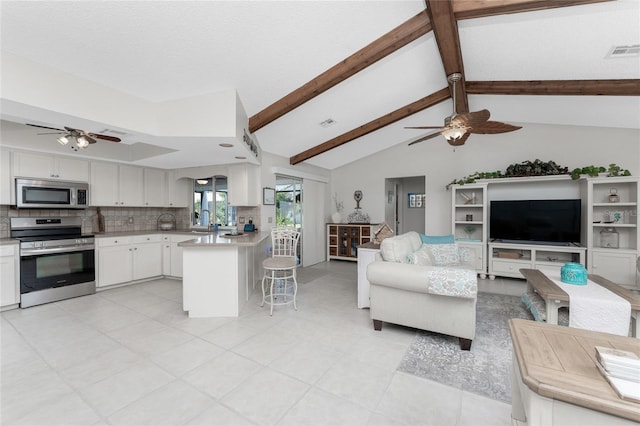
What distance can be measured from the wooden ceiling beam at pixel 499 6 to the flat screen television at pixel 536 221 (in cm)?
354

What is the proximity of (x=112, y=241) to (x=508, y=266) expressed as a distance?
6.81 m

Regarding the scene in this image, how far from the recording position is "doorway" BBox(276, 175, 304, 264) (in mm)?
5879

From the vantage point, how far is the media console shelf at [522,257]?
15.5ft

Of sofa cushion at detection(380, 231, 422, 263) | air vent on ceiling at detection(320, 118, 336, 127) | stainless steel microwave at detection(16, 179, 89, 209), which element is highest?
air vent on ceiling at detection(320, 118, 336, 127)

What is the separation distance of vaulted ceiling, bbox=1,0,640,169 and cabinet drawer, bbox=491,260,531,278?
103 inches

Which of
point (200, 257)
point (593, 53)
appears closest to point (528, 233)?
point (593, 53)

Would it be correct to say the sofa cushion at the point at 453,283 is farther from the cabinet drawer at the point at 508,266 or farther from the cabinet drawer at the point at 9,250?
the cabinet drawer at the point at 9,250

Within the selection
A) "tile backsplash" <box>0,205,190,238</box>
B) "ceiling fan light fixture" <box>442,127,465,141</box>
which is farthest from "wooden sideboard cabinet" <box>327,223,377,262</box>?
"ceiling fan light fixture" <box>442,127,465,141</box>

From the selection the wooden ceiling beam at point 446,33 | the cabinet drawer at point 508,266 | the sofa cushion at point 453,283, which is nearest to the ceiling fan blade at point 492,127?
the wooden ceiling beam at point 446,33

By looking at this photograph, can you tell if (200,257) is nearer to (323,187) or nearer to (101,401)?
(101,401)

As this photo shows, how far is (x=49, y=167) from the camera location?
3977mm

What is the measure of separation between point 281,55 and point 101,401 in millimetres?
3168

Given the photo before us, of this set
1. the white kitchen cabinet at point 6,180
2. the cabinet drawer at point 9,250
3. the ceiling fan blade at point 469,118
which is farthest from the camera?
the white kitchen cabinet at point 6,180

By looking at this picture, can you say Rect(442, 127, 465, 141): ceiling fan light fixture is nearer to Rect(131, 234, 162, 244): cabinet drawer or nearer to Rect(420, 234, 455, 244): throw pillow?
Rect(420, 234, 455, 244): throw pillow
